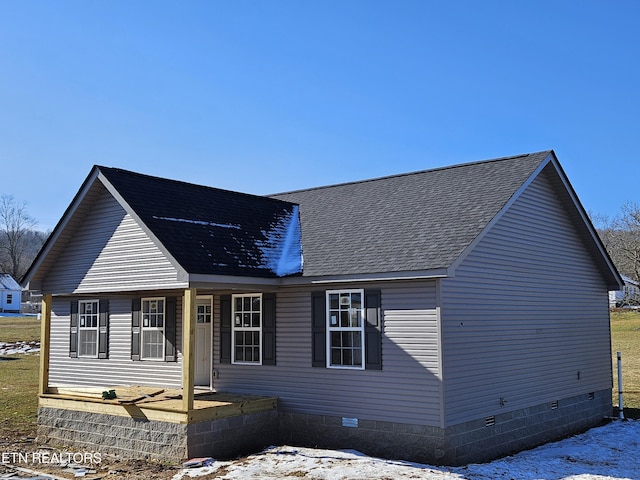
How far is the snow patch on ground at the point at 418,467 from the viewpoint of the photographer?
33.4 ft

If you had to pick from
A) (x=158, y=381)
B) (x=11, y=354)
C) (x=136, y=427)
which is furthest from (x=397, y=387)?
(x=11, y=354)

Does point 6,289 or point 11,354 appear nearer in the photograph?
point 11,354

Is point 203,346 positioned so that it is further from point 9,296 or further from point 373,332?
point 9,296

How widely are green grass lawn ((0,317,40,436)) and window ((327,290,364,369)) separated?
756 cm

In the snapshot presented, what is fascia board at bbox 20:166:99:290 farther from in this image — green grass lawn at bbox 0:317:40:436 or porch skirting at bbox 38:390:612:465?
green grass lawn at bbox 0:317:40:436

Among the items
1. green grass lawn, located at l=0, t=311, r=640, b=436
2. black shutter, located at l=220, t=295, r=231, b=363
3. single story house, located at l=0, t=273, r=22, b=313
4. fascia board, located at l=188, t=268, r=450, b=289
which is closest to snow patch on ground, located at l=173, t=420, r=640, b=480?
black shutter, located at l=220, t=295, r=231, b=363

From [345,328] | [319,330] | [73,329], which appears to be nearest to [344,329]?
[345,328]

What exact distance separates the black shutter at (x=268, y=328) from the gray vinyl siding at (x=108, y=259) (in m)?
2.51

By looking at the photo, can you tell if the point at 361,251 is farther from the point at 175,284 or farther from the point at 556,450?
the point at 556,450

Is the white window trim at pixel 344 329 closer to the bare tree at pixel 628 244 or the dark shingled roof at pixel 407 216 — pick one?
the dark shingled roof at pixel 407 216

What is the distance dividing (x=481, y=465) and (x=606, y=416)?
764cm

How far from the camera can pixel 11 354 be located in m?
33.9

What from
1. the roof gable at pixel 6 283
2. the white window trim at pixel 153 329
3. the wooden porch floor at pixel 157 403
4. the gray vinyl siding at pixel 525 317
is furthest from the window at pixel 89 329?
the roof gable at pixel 6 283

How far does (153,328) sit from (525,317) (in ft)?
27.9
